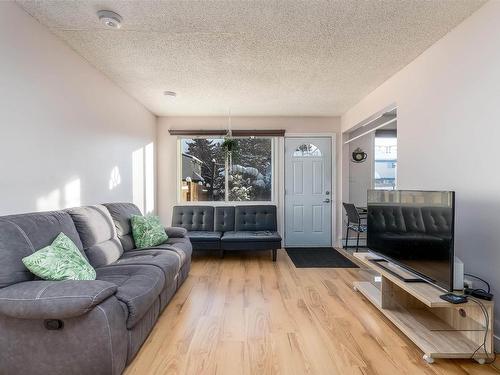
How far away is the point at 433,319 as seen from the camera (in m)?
2.25

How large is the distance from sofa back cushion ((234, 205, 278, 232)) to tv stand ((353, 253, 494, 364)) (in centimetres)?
221

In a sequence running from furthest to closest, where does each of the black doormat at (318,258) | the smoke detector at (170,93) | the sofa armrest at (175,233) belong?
the black doormat at (318,258) < the smoke detector at (170,93) < the sofa armrest at (175,233)

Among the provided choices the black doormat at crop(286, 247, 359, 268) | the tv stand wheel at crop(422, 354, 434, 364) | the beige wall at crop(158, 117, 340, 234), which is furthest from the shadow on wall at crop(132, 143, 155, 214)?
the tv stand wheel at crop(422, 354, 434, 364)

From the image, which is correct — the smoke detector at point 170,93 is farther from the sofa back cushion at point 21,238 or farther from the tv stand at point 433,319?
the tv stand at point 433,319

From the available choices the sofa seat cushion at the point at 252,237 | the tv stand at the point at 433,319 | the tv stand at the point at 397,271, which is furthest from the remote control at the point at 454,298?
the sofa seat cushion at the point at 252,237

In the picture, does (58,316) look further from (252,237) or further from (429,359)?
(252,237)

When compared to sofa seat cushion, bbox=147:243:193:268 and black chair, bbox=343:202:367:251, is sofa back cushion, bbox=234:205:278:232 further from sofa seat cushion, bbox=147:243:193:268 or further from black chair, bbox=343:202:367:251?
sofa seat cushion, bbox=147:243:193:268

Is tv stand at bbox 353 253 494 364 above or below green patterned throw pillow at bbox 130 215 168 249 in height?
below

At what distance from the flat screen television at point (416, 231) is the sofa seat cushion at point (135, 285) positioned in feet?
6.48

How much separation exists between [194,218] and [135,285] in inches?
110

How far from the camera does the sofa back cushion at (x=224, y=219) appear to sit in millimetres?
4688

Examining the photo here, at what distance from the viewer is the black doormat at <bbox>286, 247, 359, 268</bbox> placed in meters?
4.00

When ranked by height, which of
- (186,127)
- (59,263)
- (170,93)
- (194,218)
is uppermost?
(170,93)

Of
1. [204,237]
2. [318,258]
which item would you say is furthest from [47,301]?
[318,258]
